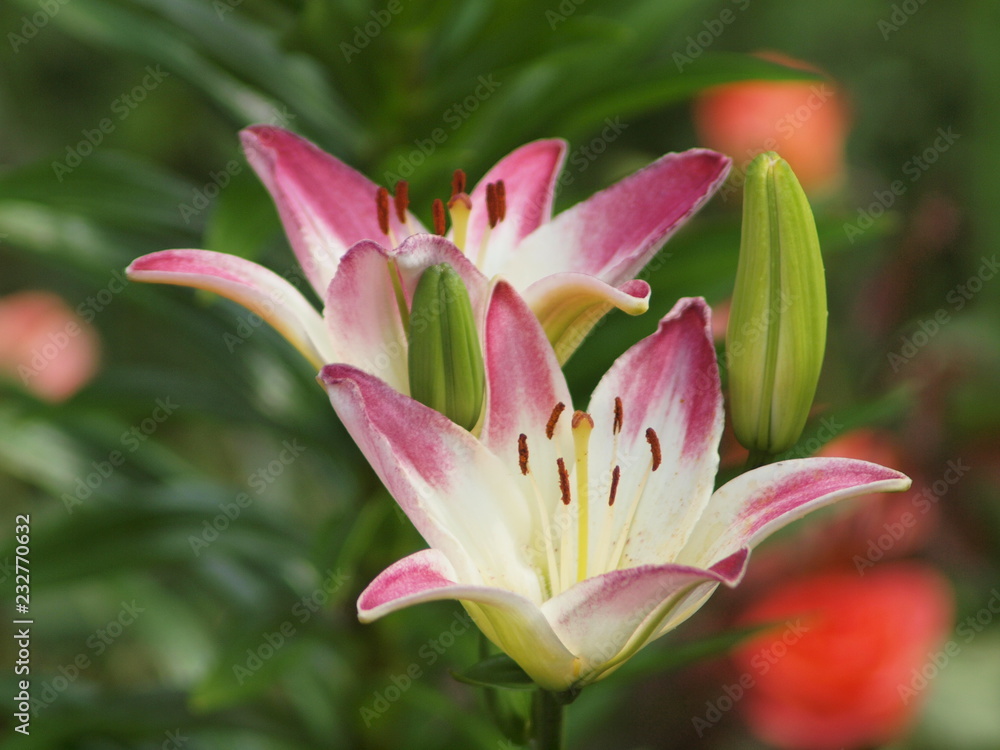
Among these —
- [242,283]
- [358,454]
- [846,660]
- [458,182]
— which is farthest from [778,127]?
[242,283]

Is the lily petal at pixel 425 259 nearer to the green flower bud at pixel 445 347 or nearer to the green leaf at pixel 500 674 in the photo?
the green flower bud at pixel 445 347

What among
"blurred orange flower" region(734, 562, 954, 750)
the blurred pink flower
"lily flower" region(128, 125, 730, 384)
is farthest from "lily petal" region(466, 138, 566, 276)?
the blurred pink flower

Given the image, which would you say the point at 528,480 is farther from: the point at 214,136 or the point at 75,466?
the point at 214,136

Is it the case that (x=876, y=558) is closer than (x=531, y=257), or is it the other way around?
(x=531, y=257)

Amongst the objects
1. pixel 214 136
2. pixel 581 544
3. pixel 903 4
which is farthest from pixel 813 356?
pixel 903 4

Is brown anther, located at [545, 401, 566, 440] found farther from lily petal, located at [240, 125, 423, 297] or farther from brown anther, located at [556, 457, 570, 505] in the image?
lily petal, located at [240, 125, 423, 297]
